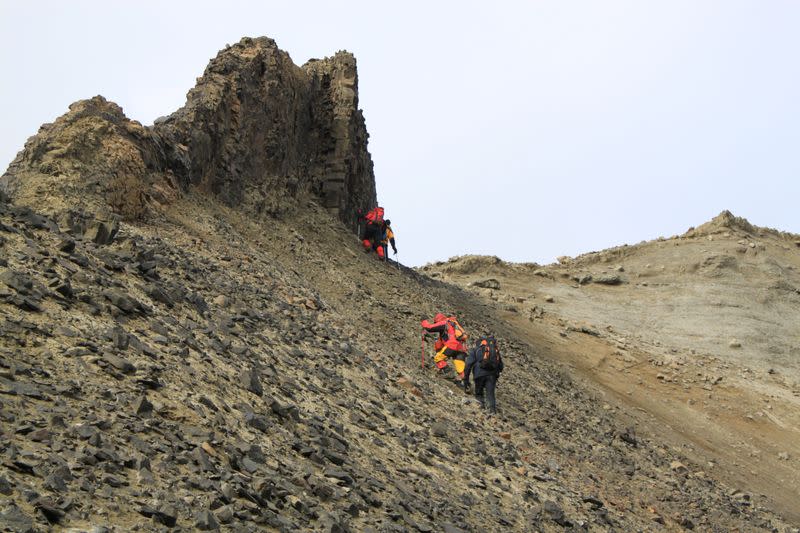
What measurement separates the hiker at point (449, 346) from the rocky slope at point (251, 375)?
550mm

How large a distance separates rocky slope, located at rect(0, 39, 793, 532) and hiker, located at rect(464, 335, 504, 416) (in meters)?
0.36

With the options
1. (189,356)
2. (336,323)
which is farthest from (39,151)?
(189,356)

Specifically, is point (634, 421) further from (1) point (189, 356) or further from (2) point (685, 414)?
(1) point (189, 356)

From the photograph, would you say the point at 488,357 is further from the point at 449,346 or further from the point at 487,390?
the point at 449,346

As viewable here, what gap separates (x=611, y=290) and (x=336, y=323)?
19.2 m

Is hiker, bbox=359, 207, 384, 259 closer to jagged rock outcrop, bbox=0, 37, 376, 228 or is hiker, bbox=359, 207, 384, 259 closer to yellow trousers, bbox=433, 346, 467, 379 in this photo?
jagged rock outcrop, bbox=0, 37, 376, 228

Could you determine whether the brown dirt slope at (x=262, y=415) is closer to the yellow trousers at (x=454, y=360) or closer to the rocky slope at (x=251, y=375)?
the rocky slope at (x=251, y=375)

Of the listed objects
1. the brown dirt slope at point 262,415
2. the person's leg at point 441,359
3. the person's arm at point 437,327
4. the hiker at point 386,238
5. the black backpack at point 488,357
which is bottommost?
the brown dirt slope at point 262,415

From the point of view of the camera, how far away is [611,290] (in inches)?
1297

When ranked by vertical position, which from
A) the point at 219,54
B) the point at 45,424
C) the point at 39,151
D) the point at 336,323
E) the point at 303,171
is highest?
the point at 219,54

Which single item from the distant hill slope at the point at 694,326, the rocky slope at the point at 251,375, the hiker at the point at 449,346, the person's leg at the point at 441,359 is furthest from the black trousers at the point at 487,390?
the distant hill slope at the point at 694,326

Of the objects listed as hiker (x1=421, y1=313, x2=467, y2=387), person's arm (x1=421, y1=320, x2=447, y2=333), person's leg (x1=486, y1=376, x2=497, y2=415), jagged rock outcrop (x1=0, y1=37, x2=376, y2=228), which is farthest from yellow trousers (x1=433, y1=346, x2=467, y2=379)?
jagged rock outcrop (x1=0, y1=37, x2=376, y2=228)

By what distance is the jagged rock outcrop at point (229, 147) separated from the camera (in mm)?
15352

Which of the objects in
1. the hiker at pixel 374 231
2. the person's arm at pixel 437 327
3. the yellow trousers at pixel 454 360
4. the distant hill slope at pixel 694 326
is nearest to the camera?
the yellow trousers at pixel 454 360
